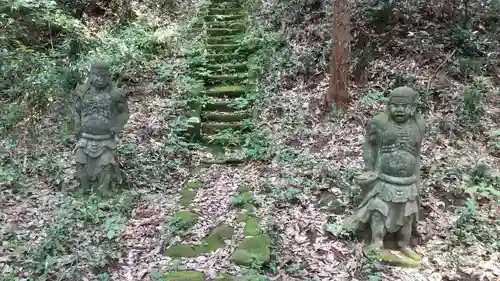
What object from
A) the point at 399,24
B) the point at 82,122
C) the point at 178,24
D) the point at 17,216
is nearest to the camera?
the point at 17,216

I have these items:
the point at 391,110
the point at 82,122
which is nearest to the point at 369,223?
the point at 391,110

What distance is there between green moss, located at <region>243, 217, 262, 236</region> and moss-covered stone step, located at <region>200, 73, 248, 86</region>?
4.56 metres

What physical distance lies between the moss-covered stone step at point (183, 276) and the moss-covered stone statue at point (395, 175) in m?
1.94

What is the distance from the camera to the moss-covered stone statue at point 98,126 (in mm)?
5969

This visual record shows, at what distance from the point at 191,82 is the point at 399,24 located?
4.49 m

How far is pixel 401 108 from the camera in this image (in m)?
4.62

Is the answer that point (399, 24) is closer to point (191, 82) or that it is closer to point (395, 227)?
point (191, 82)

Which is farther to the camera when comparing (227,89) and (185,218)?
(227,89)

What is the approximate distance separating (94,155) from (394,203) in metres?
4.01

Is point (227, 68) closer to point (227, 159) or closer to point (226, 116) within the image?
point (226, 116)

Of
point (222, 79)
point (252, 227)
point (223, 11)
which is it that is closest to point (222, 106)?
point (222, 79)

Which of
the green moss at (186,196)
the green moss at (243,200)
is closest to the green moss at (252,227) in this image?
the green moss at (243,200)

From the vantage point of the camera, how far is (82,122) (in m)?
6.04

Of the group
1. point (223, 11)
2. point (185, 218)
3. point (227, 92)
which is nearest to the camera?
point (185, 218)
